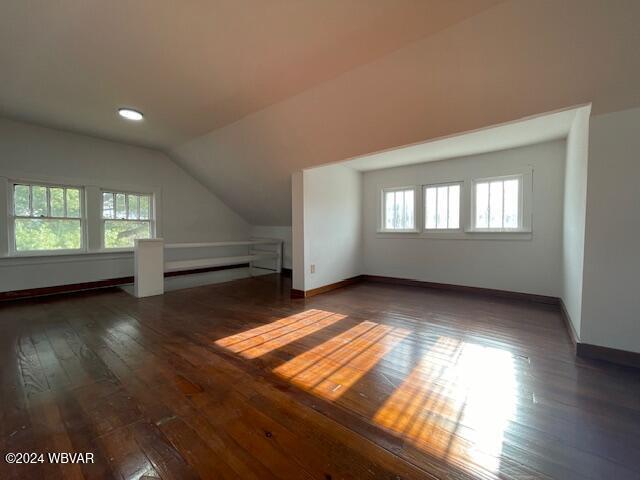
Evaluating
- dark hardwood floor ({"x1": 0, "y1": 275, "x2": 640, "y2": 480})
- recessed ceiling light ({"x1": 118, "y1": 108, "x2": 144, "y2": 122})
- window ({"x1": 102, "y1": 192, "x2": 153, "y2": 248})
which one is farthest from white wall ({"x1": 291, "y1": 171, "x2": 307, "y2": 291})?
window ({"x1": 102, "y1": 192, "x2": 153, "y2": 248})

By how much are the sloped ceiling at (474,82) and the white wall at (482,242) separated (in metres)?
1.94

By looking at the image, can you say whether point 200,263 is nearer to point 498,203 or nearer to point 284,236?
point 284,236

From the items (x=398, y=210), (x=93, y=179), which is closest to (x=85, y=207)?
(x=93, y=179)

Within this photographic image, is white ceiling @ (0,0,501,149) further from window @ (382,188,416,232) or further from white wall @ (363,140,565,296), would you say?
window @ (382,188,416,232)

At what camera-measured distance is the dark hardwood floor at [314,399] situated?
1.25 m

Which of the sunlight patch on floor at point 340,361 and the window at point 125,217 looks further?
the window at point 125,217

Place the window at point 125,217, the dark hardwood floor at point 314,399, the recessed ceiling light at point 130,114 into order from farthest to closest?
the window at point 125,217
the recessed ceiling light at point 130,114
the dark hardwood floor at point 314,399

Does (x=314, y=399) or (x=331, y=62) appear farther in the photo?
(x=331, y=62)

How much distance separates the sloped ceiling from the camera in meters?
1.74

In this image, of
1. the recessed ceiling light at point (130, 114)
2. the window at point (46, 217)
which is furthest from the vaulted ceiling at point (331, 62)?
the window at point (46, 217)

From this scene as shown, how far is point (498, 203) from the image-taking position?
4.22 m

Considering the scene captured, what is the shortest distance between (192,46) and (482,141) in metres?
3.52

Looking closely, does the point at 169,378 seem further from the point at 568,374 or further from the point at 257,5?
the point at 568,374

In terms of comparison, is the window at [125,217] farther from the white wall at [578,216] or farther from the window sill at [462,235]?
the white wall at [578,216]
